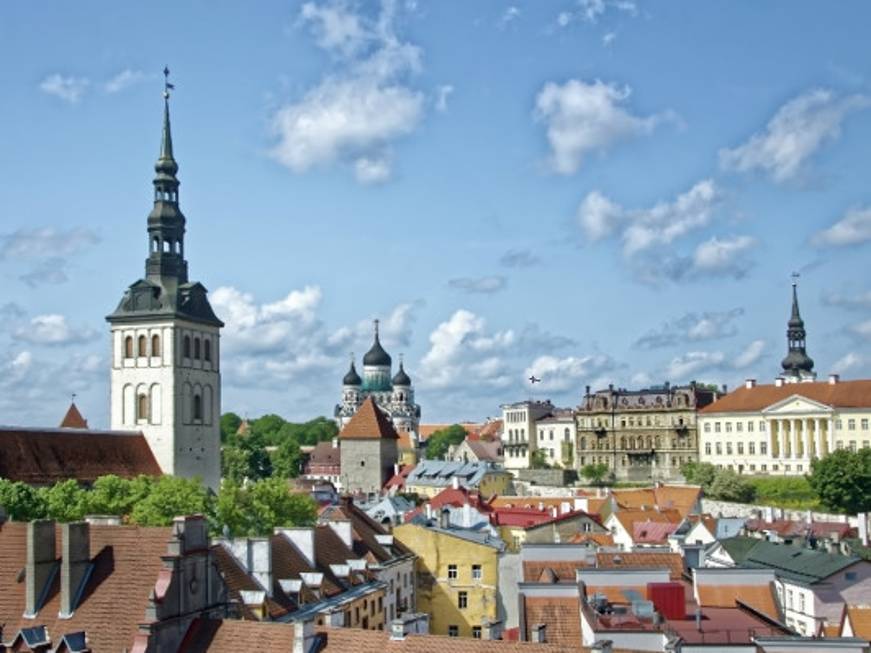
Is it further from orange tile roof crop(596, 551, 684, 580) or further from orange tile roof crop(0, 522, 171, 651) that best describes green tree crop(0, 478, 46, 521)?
orange tile roof crop(596, 551, 684, 580)

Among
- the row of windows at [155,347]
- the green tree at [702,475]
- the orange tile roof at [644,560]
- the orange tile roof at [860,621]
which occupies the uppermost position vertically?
the row of windows at [155,347]

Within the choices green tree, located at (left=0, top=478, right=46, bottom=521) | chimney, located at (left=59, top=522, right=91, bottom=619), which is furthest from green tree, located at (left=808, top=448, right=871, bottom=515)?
chimney, located at (left=59, top=522, right=91, bottom=619)

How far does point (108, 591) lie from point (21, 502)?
111 feet

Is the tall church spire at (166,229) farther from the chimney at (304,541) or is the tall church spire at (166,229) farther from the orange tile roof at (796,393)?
the orange tile roof at (796,393)

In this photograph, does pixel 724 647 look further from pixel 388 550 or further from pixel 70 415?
pixel 70 415

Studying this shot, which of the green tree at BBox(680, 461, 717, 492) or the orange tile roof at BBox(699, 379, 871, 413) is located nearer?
the green tree at BBox(680, 461, 717, 492)

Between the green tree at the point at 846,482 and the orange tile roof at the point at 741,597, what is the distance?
6018 centimetres

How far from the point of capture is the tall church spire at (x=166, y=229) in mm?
97188

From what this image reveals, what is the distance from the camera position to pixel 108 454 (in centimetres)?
9094

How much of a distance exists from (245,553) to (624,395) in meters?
120

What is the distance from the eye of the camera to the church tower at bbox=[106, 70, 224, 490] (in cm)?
9600

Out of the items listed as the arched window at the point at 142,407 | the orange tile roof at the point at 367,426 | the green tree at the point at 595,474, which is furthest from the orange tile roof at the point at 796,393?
the arched window at the point at 142,407

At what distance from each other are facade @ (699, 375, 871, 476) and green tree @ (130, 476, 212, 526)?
84119mm

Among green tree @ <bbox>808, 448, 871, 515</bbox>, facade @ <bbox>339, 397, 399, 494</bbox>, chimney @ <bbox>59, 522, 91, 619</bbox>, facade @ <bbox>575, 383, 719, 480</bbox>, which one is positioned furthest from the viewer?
facade @ <bbox>575, 383, 719, 480</bbox>
